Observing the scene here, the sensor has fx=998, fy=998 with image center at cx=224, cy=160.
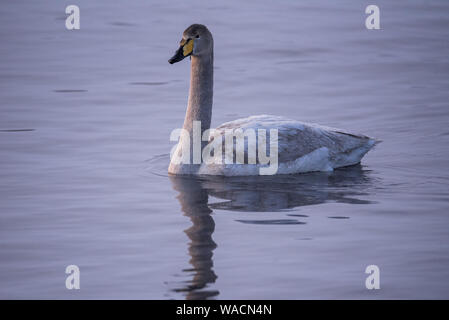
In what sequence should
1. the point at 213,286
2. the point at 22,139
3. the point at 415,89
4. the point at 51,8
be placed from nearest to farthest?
the point at 213,286
the point at 22,139
the point at 415,89
the point at 51,8

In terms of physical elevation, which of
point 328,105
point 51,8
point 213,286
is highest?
point 51,8

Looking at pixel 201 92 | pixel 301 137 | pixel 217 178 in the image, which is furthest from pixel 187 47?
pixel 301 137

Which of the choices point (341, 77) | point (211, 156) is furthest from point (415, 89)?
point (211, 156)

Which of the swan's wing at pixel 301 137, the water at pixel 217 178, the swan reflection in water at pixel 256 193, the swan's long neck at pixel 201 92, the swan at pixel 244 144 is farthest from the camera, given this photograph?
the swan's long neck at pixel 201 92

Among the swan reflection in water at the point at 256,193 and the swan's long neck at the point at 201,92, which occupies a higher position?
the swan's long neck at the point at 201,92

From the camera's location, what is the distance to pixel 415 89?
17891 millimetres

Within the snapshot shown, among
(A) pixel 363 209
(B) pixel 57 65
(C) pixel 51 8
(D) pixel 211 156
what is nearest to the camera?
(A) pixel 363 209

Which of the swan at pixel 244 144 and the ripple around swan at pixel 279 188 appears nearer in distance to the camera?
the ripple around swan at pixel 279 188

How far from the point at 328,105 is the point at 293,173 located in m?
3.99

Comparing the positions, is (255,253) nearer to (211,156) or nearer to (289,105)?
(211,156)

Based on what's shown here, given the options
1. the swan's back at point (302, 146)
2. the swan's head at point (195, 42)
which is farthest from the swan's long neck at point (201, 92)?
the swan's back at point (302, 146)

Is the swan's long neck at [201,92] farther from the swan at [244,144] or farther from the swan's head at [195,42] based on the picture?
the swan's head at [195,42]

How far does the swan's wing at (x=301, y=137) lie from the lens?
41.9ft

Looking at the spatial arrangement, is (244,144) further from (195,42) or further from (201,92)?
(195,42)
